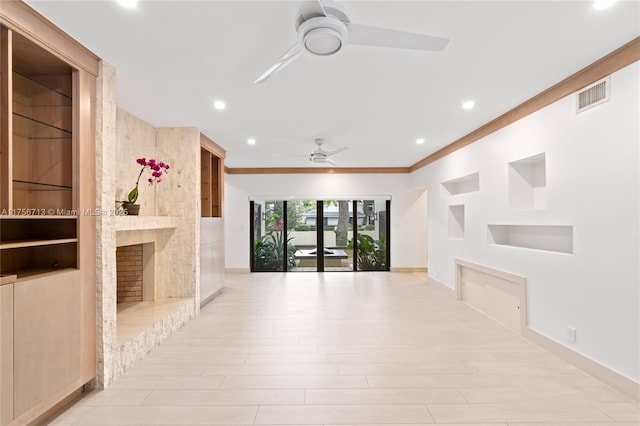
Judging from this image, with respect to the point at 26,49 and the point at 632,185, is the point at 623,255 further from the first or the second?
the point at 26,49

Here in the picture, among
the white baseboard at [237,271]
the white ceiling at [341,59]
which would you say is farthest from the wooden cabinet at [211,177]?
the white baseboard at [237,271]

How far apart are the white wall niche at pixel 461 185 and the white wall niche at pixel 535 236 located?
45.7 inches

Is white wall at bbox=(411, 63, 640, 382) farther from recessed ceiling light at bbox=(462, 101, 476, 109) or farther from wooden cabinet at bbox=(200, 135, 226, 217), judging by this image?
wooden cabinet at bbox=(200, 135, 226, 217)

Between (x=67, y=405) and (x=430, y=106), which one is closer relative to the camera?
(x=67, y=405)

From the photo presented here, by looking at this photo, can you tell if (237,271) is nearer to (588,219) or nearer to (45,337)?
(45,337)

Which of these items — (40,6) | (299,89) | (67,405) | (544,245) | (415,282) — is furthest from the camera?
(415,282)

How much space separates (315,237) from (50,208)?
245 inches

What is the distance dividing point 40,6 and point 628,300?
4446mm

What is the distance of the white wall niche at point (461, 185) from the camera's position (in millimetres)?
5570

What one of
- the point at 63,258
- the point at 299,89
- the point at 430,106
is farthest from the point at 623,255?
the point at 63,258

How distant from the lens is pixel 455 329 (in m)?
4.03

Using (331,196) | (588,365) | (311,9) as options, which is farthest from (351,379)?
(331,196)

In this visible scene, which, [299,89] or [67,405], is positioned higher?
[299,89]

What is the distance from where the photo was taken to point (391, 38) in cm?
186
